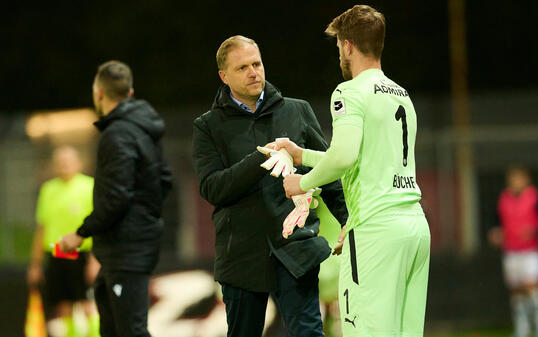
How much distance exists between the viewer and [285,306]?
15.0ft

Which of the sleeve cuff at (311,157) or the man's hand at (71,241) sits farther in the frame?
the man's hand at (71,241)

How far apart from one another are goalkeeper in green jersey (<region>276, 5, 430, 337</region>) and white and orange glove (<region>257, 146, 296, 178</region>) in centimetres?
21

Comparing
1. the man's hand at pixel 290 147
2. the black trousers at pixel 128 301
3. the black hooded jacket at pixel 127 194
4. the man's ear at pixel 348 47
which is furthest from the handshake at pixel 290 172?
the black trousers at pixel 128 301

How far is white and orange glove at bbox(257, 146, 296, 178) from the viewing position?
4230 millimetres

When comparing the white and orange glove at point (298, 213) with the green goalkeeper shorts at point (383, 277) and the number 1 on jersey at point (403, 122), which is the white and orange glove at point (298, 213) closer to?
the green goalkeeper shorts at point (383, 277)

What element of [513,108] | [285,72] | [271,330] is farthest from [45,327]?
[285,72]

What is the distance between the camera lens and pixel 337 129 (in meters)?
3.89

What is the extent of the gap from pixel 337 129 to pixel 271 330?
553cm

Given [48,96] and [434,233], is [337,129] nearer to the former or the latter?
[434,233]

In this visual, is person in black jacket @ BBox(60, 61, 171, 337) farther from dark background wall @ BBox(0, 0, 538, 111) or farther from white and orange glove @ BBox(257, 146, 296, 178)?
Answer: dark background wall @ BBox(0, 0, 538, 111)

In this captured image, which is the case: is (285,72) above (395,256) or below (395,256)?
above

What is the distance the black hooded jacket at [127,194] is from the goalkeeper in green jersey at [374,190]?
1709mm

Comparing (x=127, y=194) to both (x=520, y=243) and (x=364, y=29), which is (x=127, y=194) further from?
(x=520, y=243)

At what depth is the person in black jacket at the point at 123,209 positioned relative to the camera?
17.8 feet
